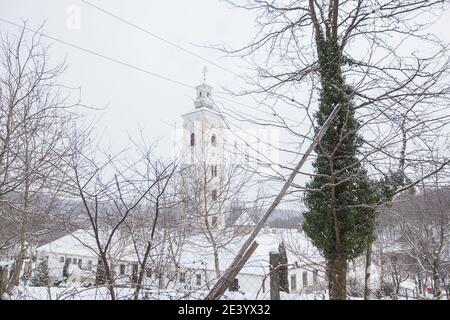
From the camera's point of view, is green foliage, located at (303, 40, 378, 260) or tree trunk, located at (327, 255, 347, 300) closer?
tree trunk, located at (327, 255, 347, 300)

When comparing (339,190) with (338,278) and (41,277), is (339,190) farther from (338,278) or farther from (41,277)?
(41,277)

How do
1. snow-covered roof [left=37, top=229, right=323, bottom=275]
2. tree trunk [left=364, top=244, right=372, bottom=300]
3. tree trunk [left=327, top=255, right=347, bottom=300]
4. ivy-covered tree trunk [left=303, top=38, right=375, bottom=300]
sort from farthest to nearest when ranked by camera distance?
1. ivy-covered tree trunk [left=303, top=38, right=375, bottom=300]
2. snow-covered roof [left=37, top=229, right=323, bottom=275]
3. tree trunk [left=327, top=255, right=347, bottom=300]
4. tree trunk [left=364, top=244, right=372, bottom=300]

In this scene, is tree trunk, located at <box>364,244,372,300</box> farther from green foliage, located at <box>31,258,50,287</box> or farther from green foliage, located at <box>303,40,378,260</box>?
green foliage, located at <box>31,258,50,287</box>

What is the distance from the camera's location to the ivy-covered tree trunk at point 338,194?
4.43 m

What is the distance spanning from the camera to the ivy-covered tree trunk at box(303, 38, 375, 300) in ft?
14.5

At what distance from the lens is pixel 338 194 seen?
4.52 m

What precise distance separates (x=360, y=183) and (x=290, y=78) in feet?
6.19

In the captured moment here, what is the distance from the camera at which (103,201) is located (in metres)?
3.75

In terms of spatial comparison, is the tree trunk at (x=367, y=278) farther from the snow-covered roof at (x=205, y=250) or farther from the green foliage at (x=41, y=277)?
the green foliage at (x=41, y=277)

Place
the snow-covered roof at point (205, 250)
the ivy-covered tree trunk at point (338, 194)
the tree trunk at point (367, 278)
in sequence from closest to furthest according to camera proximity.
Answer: the tree trunk at point (367, 278), the snow-covered roof at point (205, 250), the ivy-covered tree trunk at point (338, 194)

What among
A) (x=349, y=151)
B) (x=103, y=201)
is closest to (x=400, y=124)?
(x=349, y=151)

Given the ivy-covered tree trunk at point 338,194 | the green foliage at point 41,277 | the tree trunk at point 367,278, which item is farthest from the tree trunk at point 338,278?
the green foliage at point 41,277

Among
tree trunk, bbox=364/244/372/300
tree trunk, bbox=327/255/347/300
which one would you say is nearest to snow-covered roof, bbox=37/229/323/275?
tree trunk, bbox=327/255/347/300
